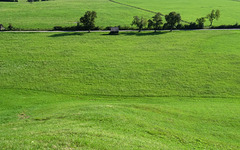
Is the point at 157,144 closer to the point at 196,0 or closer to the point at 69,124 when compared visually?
the point at 69,124

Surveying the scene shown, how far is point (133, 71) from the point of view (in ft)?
182

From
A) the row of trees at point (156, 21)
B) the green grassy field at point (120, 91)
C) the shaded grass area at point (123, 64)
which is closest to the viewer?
the green grassy field at point (120, 91)

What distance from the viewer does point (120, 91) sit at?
1850 inches

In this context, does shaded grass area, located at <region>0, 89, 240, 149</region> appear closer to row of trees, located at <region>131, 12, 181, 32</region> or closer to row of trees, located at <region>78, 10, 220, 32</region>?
row of trees, located at <region>78, 10, 220, 32</region>

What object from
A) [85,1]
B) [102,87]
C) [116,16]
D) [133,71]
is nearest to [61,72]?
[102,87]

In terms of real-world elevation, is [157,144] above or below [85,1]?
below

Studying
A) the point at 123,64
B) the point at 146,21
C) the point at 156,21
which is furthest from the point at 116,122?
the point at 156,21

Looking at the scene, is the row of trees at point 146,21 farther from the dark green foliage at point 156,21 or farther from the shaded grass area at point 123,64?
A: the shaded grass area at point 123,64

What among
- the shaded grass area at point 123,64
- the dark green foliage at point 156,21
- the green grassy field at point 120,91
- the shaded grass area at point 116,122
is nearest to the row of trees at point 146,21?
the dark green foliage at point 156,21

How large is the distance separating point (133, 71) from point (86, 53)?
20.2m

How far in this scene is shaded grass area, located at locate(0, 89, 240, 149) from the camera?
2412cm

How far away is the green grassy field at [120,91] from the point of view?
27.2 m

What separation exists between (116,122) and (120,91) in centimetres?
1678

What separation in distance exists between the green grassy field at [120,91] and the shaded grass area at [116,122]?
0.45ft
